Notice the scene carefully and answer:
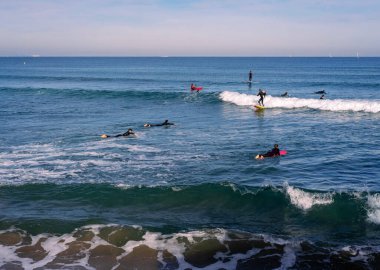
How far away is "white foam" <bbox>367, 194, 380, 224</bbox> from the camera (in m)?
15.6

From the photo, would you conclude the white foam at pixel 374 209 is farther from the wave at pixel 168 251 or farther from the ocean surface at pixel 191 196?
the wave at pixel 168 251

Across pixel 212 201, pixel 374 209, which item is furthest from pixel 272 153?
pixel 374 209

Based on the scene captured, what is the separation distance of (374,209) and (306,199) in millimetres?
2535

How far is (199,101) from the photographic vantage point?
5006cm

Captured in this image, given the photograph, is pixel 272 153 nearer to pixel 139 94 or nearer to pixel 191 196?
pixel 191 196

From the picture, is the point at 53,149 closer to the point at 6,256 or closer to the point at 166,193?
the point at 166,193

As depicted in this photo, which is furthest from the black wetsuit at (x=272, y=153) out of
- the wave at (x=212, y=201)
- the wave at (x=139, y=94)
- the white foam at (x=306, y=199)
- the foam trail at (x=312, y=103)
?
the wave at (x=139, y=94)

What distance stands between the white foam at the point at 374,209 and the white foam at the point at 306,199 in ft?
4.72

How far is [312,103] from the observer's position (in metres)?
44.7

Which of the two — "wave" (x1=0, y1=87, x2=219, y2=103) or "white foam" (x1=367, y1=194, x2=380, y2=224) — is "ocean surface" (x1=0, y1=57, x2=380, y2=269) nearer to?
"white foam" (x1=367, y1=194, x2=380, y2=224)

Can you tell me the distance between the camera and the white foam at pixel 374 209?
613 inches

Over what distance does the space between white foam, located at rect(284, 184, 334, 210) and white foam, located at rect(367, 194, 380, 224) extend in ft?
4.72

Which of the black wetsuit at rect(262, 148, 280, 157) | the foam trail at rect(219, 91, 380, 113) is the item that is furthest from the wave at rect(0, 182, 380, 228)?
the foam trail at rect(219, 91, 380, 113)

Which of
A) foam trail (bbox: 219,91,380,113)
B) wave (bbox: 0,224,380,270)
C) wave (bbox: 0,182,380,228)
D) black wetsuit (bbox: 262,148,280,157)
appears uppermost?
foam trail (bbox: 219,91,380,113)
